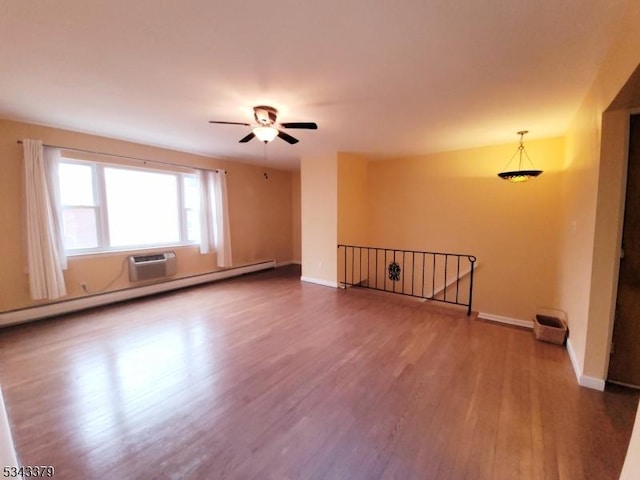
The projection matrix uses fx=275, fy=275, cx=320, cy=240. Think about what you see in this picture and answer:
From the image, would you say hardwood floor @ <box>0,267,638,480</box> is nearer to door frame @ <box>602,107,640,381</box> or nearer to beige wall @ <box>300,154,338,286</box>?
door frame @ <box>602,107,640,381</box>

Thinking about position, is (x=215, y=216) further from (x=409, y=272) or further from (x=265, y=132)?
(x=409, y=272)

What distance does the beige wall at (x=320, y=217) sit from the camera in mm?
5133

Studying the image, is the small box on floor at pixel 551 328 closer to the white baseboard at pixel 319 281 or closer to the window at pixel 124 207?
the white baseboard at pixel 319 281

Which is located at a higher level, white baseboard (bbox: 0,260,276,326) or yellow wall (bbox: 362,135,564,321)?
yellow wall (bbox: 362,135,564,321)

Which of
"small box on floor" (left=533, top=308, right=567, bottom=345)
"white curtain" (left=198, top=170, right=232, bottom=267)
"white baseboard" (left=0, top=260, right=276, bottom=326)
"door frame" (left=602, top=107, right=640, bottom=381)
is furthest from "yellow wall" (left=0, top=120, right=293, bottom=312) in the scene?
"door frame" (left=602, top=107, right=640, bottom=381)

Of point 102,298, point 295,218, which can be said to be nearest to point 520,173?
point 295,218

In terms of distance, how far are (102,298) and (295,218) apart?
4.62 meters

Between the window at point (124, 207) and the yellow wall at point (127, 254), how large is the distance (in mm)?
254

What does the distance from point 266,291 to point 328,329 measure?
1.94 meters

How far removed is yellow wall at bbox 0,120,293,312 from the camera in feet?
11.1

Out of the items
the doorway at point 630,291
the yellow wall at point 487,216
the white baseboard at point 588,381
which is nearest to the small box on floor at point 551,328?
the white baseboard at point 588,381

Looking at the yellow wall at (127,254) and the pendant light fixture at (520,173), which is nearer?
the yellow wall at (127,254)

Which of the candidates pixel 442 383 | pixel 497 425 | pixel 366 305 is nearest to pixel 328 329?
pixel 366 305

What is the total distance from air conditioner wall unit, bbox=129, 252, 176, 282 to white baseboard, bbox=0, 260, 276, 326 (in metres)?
0.22
